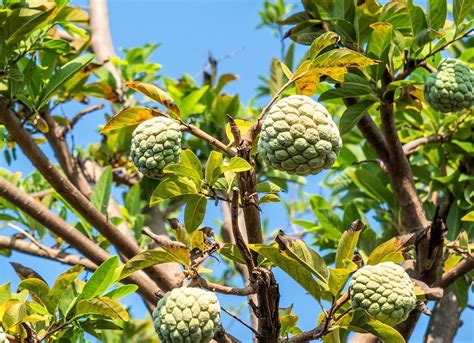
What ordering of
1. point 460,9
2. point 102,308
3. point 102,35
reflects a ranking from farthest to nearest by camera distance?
point 102,35, point 460,9, point 102,308

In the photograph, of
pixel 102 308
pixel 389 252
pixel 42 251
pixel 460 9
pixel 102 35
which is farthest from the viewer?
pixel 102 35

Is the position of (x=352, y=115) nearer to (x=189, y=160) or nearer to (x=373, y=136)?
(x=373, y=136)

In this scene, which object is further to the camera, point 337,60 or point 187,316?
point 337,60

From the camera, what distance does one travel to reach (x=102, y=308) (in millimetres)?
2312

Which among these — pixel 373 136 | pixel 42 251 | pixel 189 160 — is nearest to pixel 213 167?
pixel 189 160

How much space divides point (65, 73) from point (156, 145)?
3.63ft

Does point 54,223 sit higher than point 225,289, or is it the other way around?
point 54,223

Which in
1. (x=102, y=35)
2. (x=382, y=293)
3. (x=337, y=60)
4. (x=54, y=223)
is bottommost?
(x=382, y=293)

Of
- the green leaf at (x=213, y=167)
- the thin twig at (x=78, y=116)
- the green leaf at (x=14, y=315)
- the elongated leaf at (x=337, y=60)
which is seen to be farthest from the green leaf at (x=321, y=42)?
the thin twig at (x=78, y=116)

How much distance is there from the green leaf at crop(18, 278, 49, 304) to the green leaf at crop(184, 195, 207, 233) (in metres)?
0.50

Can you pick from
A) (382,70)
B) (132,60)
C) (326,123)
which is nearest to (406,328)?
(382,70)

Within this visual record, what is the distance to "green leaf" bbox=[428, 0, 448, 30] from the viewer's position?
2.86 meters

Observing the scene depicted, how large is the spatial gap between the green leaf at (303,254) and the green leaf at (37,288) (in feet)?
2.55

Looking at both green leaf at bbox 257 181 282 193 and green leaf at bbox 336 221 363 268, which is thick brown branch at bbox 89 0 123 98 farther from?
A: green leaf at bbox 336 221 363 268
